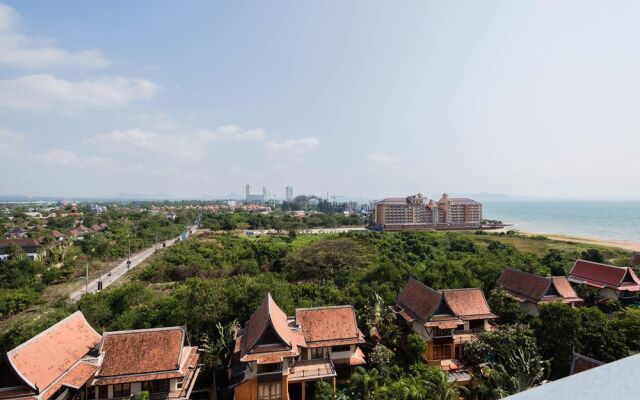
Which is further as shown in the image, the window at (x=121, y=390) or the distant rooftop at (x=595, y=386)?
the window at (x=121, y=390)

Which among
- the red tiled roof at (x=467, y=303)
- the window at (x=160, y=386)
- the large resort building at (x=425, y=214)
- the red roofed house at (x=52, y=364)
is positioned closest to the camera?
the red roofed house at (x=52, y=364)

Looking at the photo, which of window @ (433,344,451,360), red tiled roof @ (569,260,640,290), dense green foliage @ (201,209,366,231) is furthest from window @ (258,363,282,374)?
dense green foliage @ (201,209,366,231)

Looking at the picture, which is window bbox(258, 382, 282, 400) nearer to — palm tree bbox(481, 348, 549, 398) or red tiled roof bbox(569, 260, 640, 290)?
palm tree bbox(481, 348, 549, 398)

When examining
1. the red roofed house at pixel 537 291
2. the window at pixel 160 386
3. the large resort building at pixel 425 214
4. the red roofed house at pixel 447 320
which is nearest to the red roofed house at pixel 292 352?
the window at pixel 160 386

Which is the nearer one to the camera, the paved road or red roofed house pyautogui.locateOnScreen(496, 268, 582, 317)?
red roofed house pyautogui.locateOnScreen(496, 268, 582, 317)

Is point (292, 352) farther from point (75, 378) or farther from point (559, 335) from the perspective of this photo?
point (559, 335)

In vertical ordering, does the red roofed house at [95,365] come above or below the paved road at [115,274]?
above

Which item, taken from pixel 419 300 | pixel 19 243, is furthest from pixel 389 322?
pixel 19 243

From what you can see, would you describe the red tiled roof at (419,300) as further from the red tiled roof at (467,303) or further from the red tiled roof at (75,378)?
the red tiled roof at (75,378)
